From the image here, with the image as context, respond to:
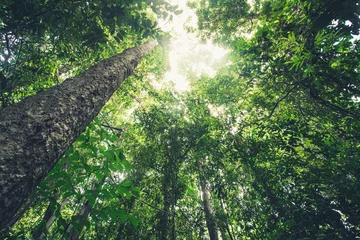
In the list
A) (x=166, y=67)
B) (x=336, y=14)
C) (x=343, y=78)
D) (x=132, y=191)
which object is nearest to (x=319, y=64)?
(x=343, y=78)

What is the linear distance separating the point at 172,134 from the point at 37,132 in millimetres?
3152

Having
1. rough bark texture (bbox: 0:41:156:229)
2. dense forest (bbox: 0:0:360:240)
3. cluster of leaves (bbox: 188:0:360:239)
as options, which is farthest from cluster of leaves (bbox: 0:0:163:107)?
cluster of leaves (bbox: 188:0:360:239)

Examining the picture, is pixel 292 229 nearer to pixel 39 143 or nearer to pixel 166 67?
pixel 39 143

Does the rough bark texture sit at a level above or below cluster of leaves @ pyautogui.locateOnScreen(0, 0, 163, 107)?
below

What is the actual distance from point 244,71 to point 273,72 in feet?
2.57

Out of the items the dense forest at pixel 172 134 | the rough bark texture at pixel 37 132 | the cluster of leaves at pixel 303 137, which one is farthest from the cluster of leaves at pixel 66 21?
the cluster of leaves at pixel 303 137

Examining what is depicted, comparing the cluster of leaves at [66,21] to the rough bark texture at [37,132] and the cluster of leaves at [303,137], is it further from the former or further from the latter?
the cluster of leaves at [303,137]

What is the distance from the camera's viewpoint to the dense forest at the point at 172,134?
1.71 metres

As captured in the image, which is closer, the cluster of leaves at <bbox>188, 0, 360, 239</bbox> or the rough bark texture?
the rough bark texture

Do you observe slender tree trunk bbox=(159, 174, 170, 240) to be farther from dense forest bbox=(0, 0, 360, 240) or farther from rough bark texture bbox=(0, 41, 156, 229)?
rough bark texture bbox=(0, 41, 156, 229)

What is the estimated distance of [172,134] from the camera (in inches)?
171

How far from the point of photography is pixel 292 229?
114 inches

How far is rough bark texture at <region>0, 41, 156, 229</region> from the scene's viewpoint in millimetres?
1053

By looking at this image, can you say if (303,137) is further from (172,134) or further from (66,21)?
(66,21)
